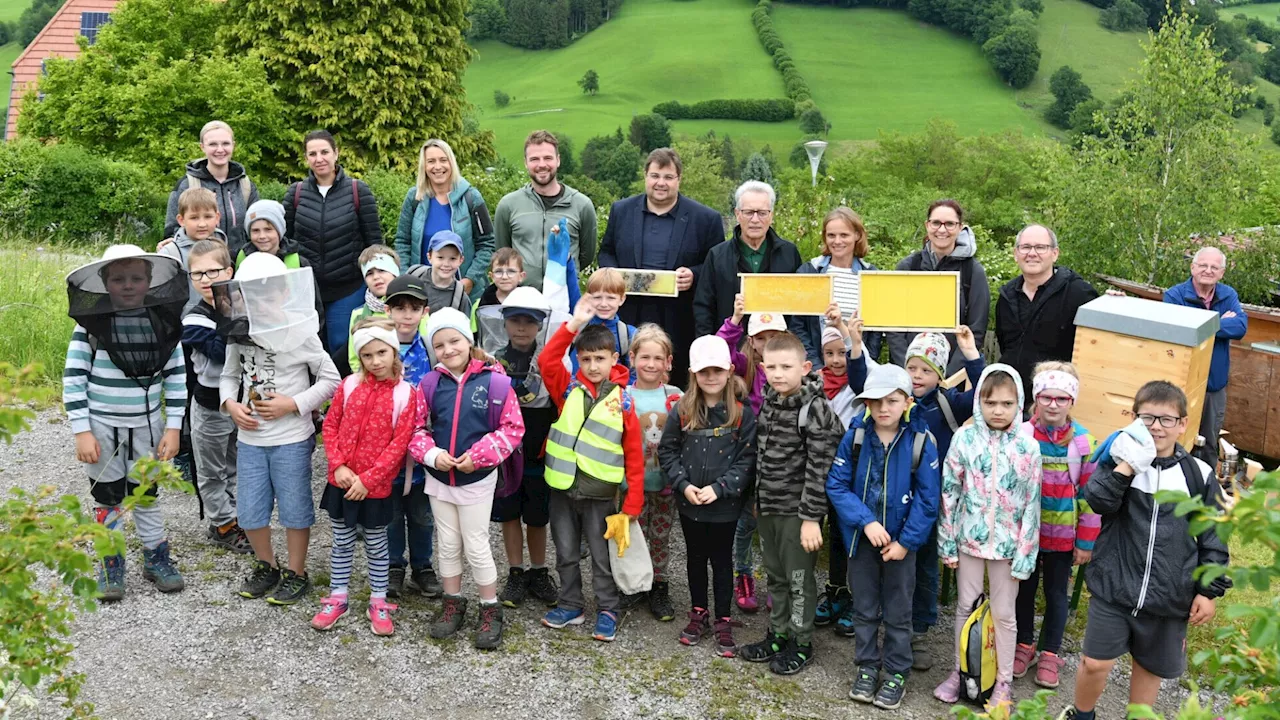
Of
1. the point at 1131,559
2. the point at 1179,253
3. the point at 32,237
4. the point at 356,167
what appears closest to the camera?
the point at 1131,559

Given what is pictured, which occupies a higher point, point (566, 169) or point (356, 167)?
point (356, 167)

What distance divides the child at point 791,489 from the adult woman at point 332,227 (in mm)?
3636

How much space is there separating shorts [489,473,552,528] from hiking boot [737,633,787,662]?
1.51 m

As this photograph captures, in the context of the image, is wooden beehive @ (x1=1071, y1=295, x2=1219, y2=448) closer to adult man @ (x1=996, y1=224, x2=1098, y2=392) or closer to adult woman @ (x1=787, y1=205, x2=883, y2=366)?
adult man @ (x1=996, y1=224, x2=1098, y2=392)

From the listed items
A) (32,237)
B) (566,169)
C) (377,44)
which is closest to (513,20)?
(566,169)

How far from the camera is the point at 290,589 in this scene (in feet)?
21.7

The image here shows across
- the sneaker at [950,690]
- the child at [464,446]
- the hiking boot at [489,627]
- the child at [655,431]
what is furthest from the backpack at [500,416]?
the sneaker at [950,690]

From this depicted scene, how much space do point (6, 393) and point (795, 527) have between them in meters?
4.19

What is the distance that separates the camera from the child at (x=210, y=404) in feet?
21.5

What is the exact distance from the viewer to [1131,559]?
199 inches

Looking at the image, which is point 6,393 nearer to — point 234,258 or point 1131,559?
point 1131,559

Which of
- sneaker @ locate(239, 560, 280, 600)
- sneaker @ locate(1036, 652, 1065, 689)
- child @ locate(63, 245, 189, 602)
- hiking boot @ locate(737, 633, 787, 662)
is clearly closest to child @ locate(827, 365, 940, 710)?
hiking boot @ locate(737, 633, 787, 662)

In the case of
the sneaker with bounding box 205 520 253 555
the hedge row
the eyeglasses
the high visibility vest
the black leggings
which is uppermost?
the eyeglasses

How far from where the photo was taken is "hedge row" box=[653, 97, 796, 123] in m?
77.8
